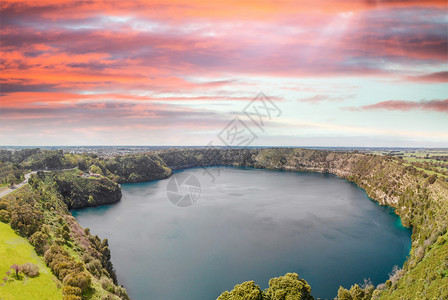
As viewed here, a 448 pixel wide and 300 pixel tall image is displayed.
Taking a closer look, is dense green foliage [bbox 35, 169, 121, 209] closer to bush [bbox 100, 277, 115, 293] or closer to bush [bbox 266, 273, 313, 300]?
bush [bbox 100, 277, 115, 293]

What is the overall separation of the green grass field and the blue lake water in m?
17.4

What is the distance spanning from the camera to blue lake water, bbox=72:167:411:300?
48812mm

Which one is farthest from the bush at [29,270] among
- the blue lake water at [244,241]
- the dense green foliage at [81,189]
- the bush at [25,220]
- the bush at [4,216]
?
the dense green foliage at [81,189]

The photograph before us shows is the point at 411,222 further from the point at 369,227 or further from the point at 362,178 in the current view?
the point at 362,178

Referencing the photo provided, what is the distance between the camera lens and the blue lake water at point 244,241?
48812 mm

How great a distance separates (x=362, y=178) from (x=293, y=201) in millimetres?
63564

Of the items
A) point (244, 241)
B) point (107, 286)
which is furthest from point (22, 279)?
point (244, 241)

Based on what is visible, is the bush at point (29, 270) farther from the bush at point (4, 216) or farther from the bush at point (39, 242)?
the bush at point (4, 216)

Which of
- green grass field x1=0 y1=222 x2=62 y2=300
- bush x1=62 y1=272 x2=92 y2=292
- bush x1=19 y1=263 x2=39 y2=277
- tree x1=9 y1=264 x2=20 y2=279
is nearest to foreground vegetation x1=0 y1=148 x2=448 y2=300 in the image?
bush x1=62 y1=272 x2=92 y2=292

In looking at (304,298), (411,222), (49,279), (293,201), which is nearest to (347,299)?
(304,298)

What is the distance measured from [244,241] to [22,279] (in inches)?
1886

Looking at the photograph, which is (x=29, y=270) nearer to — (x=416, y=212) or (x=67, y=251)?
(x=67, y=251)

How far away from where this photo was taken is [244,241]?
6606 centimetres

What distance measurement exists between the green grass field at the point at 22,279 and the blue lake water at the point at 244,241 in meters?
17.4
